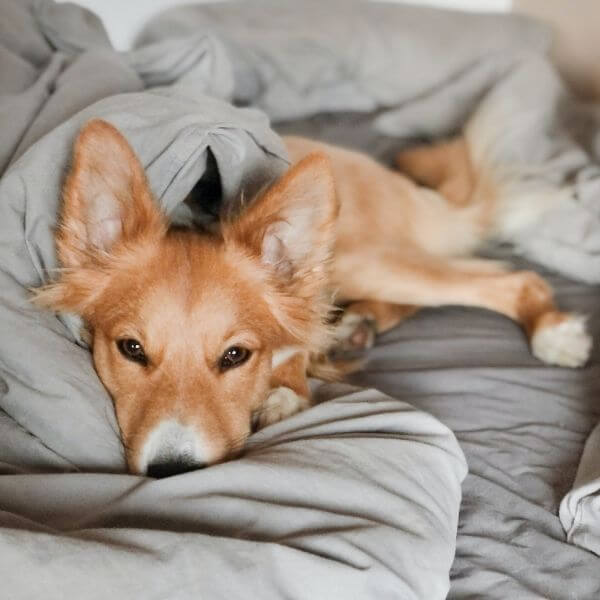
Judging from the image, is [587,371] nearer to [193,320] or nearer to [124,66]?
[193,320]

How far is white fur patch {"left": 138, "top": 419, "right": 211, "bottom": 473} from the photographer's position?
56.9 inches

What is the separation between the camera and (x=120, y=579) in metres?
1.05

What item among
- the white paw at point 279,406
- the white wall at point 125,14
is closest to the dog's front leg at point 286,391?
the white paw at point 279,406

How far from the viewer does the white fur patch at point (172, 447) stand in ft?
4.74

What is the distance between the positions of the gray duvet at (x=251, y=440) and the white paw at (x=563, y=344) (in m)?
0.04

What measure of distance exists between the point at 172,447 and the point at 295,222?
59 cm

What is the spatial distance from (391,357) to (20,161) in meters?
1.12

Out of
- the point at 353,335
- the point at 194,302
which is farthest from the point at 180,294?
the point at 353,335

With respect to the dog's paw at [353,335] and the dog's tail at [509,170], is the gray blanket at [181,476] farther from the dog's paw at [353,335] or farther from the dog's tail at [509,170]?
the dog's tail at [509,170]

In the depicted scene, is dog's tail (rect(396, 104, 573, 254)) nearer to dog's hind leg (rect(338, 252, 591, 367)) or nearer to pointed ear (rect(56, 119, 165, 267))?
dog's hind leg (rect(338, 252, 591, 367))

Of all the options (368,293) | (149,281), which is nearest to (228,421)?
(149,281)

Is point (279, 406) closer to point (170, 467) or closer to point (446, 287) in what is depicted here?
point (170, 467)

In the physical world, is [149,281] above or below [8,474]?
above

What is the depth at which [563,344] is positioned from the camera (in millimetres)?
2143
